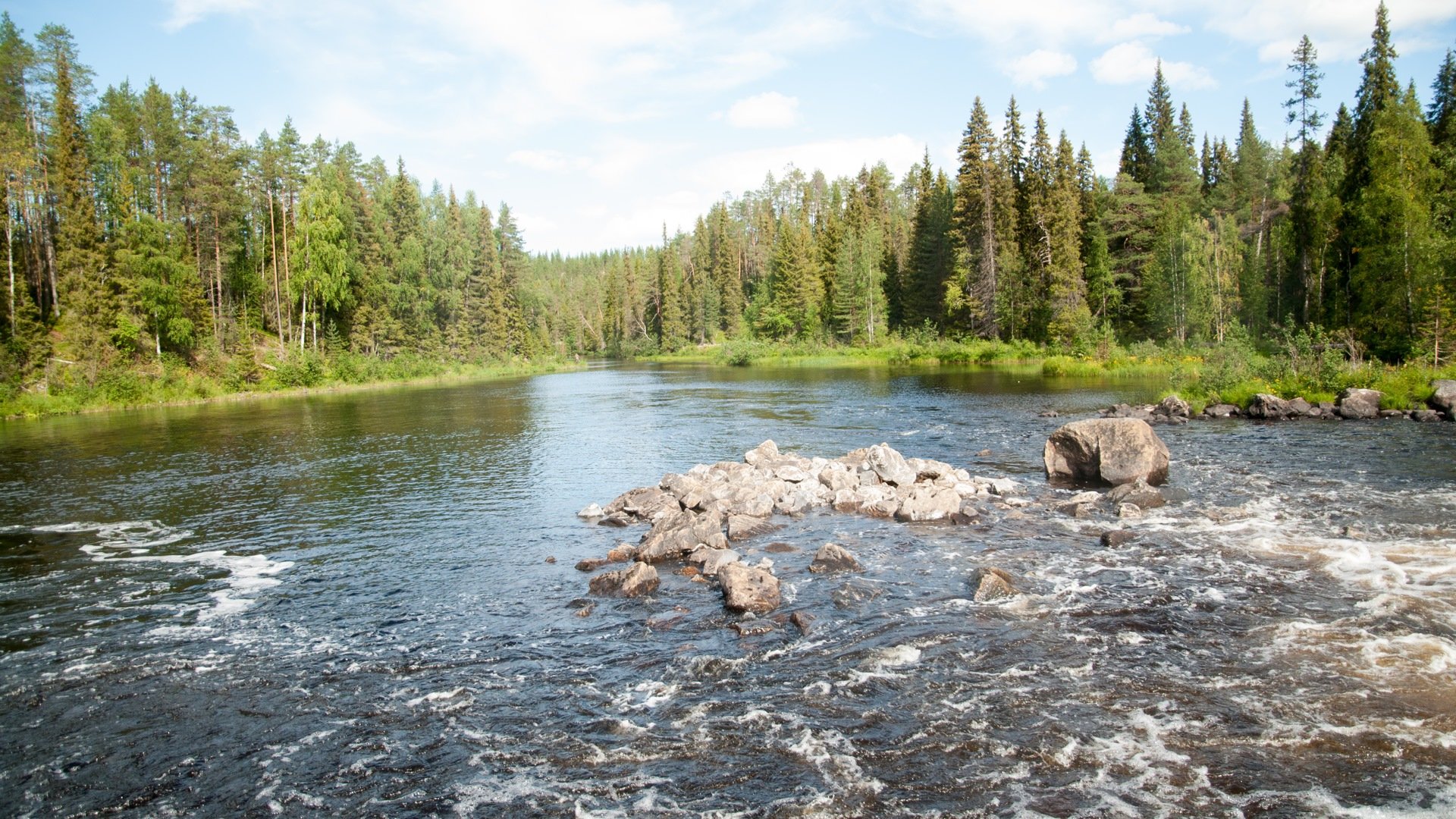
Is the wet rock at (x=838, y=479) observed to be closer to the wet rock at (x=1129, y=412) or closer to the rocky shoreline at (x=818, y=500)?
the rocky shoreline at (x=818, y=500)

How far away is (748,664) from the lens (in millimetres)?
9539

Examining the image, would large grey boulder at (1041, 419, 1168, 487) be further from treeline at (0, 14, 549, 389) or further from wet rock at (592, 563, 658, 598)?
treeline at (0, 14, 549, 389)

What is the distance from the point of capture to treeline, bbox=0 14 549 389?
49.3 meters

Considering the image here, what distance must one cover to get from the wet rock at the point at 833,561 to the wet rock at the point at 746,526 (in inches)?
94.1

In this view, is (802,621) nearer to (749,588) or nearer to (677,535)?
(749,588)

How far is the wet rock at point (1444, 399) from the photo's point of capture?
25328 millimetres

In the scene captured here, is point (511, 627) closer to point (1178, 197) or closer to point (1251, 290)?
point (1251, 290)

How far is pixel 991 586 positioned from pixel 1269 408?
23012 mm

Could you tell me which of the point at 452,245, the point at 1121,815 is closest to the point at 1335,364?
the point at 1121,815

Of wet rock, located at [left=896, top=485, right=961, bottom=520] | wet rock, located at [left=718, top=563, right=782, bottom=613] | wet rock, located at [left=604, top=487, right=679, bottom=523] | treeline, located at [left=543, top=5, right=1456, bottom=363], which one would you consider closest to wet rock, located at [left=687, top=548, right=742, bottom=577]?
wet rock, located at [left=718, top=563, right=782, bottom=613]

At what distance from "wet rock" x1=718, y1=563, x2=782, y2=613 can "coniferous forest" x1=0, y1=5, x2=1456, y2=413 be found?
1266 inches

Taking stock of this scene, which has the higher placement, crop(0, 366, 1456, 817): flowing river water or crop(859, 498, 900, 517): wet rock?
crop(859, 498, 900, 517): wet rock

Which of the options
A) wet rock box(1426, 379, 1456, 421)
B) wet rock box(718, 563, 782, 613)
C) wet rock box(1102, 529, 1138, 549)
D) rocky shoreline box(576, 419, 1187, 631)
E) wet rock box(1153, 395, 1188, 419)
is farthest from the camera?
wet rock box(1153, 395, 1188, 419)

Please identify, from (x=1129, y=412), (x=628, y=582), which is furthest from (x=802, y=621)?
(x=1129, y=412)
